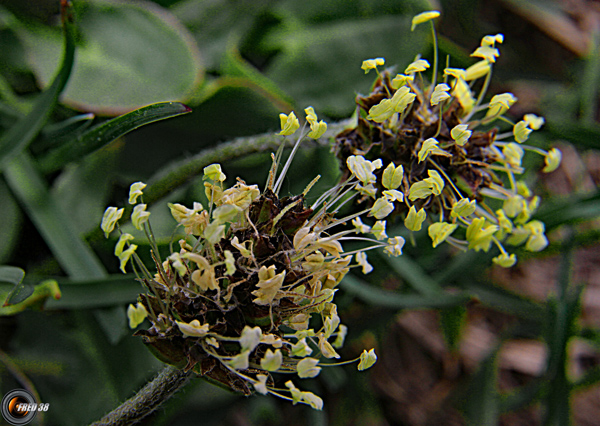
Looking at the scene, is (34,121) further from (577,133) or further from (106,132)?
(577,133)

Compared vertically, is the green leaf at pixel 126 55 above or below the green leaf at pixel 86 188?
above

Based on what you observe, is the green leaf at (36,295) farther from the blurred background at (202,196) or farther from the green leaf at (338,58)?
the green leaf at (338,58)

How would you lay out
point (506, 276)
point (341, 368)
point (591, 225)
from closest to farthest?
point (341, 368)
point (591, 225)
point (506, 276)

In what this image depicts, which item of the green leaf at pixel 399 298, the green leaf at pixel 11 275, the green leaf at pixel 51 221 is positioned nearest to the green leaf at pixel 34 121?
the green leaf at pixel 51 221

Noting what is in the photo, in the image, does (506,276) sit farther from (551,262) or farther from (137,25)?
(137,25)

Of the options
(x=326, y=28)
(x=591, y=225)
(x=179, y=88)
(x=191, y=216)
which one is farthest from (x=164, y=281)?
(x=591, y=225)

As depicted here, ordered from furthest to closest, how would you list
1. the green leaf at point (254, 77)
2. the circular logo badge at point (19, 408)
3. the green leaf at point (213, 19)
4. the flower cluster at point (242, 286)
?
the green leaf at point (213, 19) < the green leaf at point (254, 77) < the circular logo badge at point (19, 408) < the flower cluster at point (242, 286)

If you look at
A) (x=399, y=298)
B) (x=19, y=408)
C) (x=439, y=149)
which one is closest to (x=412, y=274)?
(x=399, y=298)
